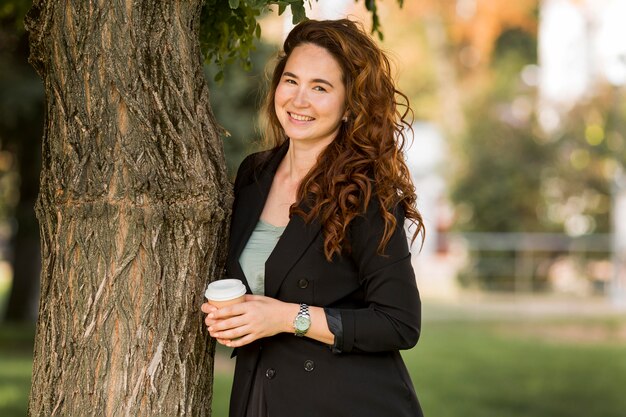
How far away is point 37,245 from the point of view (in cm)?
1370

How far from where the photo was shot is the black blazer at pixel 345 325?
2930mm

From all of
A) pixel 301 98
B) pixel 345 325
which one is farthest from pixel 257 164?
pixel 345 325

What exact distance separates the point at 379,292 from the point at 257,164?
726 mm

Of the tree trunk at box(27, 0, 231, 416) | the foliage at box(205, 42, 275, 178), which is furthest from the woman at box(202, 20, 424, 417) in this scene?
the foliage at box(205, 42, 275, 178)

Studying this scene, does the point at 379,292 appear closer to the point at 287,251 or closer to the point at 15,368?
the point at 287,251

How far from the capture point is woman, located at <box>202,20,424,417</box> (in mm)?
2922

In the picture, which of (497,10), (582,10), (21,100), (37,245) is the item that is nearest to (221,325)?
(21,100)

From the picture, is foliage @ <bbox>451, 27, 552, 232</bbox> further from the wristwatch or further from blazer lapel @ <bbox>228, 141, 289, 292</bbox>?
the wristwatch

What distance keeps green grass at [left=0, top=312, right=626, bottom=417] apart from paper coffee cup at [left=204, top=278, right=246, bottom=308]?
5.54 m

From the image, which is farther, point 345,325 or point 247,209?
point 247,209

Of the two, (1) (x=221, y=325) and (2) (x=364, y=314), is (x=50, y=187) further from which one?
(2) (x=364, y=314)

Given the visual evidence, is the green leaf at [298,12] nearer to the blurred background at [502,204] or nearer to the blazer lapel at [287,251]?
the blurred background at [502,204]

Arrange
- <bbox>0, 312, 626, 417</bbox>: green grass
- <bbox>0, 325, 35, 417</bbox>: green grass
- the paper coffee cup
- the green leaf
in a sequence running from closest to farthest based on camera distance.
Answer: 1. the paper coffee cup
2. the green leaf
3. <bbox>0, 325, 35, 417</bbox>: green grass
4. <bbox>0, 312, 626, 417</bbox>: green grass

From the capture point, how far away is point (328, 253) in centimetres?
295
